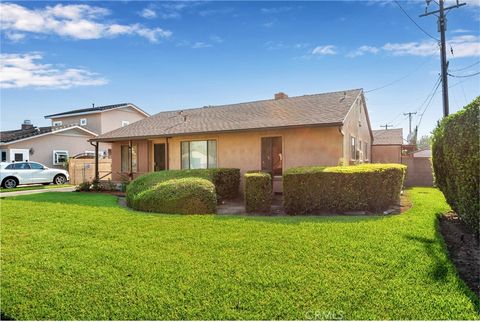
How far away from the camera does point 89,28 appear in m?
8.94

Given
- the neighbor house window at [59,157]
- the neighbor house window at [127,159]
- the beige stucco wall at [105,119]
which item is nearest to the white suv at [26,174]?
the neighbor house window at [127,159]

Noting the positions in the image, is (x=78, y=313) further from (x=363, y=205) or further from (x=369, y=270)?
(x=363, y=205)

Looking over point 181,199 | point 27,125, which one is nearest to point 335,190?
point 181,199

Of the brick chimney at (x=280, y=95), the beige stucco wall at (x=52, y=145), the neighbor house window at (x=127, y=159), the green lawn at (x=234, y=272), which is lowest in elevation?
the green lawn at (x=234, y=272)

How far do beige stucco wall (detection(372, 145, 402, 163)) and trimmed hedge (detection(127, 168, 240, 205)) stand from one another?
489 inches

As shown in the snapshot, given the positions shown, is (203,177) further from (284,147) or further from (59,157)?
(59,157)

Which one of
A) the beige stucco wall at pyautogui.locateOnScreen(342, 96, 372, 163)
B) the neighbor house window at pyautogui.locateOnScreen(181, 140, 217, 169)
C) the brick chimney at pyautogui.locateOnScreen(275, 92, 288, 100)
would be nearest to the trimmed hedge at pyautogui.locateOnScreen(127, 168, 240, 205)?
the neighbor house window at pyautogui.locateOnScreen(181, 140, 217, 169)

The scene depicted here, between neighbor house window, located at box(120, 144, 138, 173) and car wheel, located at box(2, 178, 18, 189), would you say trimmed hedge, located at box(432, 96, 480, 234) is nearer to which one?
neighbor house window, located at box(120, 144, 138, 173)

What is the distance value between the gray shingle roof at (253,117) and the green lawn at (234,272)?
6.50 meters

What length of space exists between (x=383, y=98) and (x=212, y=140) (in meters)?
13.3

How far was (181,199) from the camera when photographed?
8961 millimetres

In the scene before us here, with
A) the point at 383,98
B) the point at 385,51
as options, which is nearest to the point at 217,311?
the point at 385,51

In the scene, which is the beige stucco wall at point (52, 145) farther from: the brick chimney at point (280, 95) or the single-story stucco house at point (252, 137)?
the brick chimney at point (280, 95)

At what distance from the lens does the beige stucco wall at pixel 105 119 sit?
103ft
